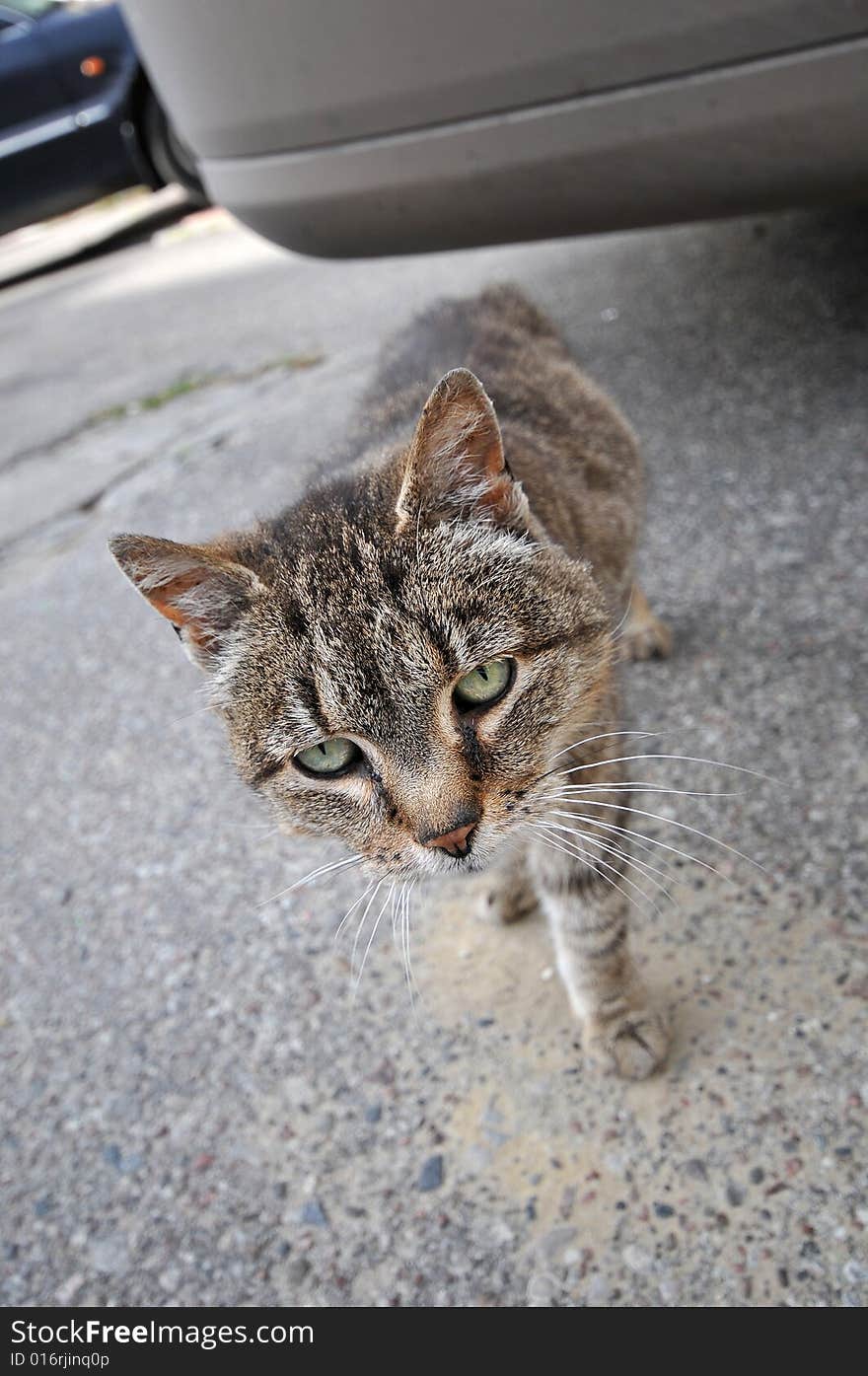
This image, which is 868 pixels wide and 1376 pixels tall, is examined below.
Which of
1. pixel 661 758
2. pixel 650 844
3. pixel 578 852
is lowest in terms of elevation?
pixel 650 844

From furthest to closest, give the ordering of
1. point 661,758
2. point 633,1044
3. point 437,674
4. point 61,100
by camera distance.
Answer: point 61,100 < point 661,758 < point 633,1044 < point 437,674

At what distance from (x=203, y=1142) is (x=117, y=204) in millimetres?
12517

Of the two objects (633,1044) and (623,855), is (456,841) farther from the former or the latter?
(633,1044)

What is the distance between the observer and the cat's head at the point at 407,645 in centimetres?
176

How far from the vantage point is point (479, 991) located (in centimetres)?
234


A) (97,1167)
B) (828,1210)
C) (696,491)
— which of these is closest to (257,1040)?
(97,1167)

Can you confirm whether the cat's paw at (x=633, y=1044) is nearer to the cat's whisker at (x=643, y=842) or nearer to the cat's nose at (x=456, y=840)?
the cat's whisker at (x=643, y=842)

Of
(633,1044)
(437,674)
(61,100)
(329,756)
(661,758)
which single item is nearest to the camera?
(437,674)

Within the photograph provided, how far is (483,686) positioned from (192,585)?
1.78 ft

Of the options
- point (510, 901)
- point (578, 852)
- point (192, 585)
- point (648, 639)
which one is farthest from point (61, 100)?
point (578, 852)

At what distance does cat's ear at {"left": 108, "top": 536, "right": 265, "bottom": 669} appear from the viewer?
1772mm

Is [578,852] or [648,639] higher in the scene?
[578,852]

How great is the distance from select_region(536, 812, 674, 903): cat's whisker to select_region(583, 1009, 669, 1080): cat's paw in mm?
299

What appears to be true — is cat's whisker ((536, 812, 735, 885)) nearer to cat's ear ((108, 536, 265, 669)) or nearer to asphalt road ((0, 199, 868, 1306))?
asphalt road ((0, 199, 868, 1306))
